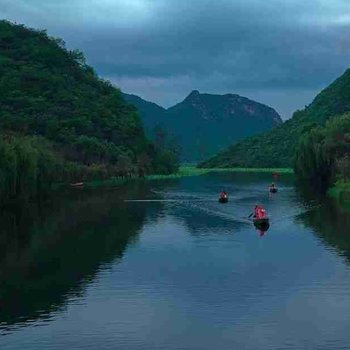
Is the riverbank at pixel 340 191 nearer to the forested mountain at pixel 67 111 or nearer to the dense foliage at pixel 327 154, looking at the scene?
the dense foliage at pixel 327 154

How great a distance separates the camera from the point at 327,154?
96.6 meters

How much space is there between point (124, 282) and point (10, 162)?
35.9m

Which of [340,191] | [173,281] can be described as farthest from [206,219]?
[173,281]

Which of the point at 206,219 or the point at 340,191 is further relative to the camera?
the point at 340,191

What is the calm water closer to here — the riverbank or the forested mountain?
the riverbank

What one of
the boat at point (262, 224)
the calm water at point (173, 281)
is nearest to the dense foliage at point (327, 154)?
the calm water at point (173, 281)

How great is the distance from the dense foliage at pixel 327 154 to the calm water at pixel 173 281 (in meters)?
24.1

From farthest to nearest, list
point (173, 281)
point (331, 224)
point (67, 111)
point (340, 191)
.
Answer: point (67, 111) < point (340, 191) < point (331, 224) < point (173, 281)

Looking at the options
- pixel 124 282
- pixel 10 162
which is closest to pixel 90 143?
pixel 10 162

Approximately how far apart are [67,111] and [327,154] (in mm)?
69312

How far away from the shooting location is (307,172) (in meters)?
109

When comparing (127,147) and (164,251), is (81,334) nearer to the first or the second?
(164,251)

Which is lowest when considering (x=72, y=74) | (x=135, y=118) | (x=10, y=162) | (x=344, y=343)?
(x=344, y=343)

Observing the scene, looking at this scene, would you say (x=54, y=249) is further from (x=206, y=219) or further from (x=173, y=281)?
(x=206, y=219)
